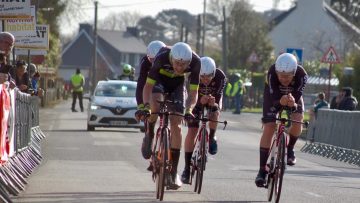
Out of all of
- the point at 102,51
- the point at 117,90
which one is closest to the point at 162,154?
the point at 117,90

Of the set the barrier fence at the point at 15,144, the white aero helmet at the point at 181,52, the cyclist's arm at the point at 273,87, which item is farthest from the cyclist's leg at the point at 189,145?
the white aero helmet at the point at 181,52

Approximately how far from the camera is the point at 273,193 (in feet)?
46.8

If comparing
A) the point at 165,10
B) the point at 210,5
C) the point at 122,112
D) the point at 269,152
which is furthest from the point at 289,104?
the point at 165,10

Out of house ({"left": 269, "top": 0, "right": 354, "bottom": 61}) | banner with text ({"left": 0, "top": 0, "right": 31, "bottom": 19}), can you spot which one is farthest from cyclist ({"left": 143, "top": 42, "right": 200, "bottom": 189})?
house ({"left": 269, "top": 0, "right": 354, "bottom": 61})

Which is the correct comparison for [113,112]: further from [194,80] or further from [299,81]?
[299,81]

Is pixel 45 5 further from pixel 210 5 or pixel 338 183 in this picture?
pixel 210 5

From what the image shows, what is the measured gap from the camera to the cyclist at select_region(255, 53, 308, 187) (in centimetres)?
1370

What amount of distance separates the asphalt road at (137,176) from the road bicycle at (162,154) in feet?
1.05

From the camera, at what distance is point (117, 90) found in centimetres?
3241

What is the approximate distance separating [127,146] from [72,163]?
5.59 metres

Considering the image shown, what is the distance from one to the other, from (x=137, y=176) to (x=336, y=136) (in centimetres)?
1138

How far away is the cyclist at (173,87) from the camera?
44.8 ft

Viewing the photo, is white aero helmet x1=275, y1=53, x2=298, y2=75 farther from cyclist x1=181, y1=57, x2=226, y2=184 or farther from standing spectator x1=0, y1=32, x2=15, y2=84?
standing spectator x1=0, y1=32, x2=15, y2=84

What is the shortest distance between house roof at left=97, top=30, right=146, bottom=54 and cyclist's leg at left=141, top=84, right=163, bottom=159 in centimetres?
11445
